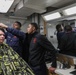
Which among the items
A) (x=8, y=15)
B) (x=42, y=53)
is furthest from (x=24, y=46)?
(x=8, y=15)

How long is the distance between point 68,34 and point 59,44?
410mm

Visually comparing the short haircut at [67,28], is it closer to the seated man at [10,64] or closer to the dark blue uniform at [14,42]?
the dark blue uniform at [14,42]

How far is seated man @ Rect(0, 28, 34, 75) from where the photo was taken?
2.25 m

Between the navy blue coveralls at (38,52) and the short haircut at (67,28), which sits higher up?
the short haircut at (67,28)

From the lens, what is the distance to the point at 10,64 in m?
2.34

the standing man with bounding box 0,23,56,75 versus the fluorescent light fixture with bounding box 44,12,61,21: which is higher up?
the fluorescent light fixture with bounding box 44,12,61,21

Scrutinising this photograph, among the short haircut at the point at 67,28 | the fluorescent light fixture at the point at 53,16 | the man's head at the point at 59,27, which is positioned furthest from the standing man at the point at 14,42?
the short haircut at the point at 67,28

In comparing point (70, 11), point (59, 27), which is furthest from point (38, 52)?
point (59, 27)

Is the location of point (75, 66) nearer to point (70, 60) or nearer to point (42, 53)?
point (70, 60)

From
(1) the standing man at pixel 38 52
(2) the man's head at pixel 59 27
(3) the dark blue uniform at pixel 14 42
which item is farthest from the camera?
(2) the man's head at pixel 59 27

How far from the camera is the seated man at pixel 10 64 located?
88.5 inches

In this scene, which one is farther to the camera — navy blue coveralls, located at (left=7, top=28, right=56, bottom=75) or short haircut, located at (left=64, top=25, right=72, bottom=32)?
short haircut, located at (left=64, top=25, right=72, bottom=32)

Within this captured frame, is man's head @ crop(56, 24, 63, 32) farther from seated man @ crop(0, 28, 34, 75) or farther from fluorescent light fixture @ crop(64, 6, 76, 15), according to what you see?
seated man @ crop(0, 28, 34, 75)

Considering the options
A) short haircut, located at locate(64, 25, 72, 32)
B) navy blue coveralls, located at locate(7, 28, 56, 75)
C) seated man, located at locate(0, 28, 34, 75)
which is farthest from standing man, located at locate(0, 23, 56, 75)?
short haircut, located at locate(64, 25, 72, 32)
